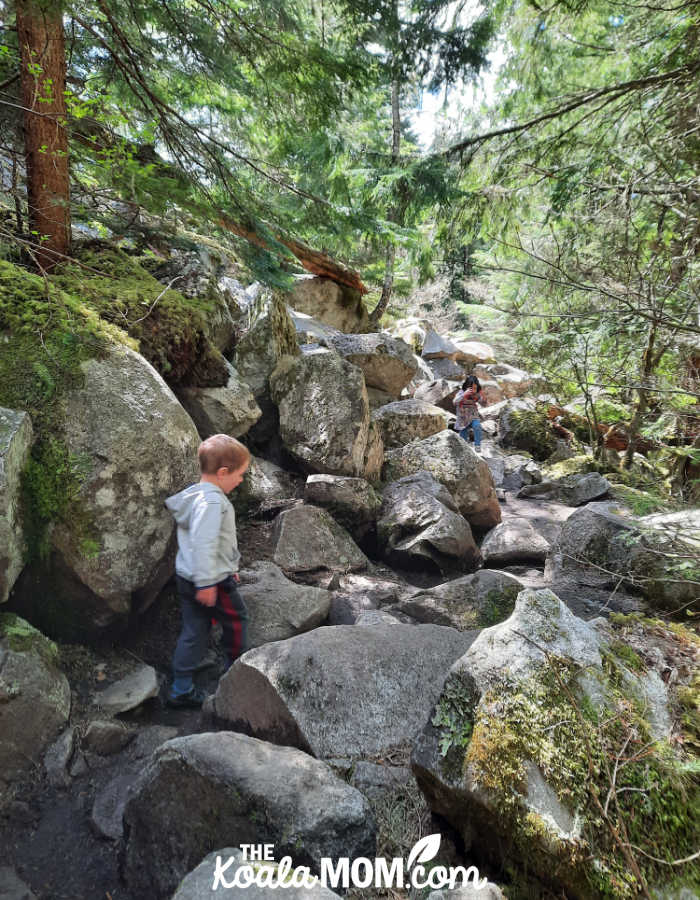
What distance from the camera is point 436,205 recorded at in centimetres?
739

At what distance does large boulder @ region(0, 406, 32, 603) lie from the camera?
2.77 meters

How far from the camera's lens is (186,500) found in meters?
3.46

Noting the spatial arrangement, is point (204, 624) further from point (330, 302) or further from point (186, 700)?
point (330, 302)

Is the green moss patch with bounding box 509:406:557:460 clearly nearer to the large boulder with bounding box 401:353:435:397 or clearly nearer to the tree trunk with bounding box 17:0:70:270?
the large boulder with bounding box 401:353:435:397

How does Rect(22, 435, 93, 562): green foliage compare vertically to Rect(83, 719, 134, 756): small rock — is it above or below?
above

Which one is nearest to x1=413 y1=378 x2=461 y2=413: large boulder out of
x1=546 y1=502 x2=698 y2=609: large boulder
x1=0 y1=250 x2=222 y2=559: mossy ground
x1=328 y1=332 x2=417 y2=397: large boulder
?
x1=328 y1=332 x2=417 y2=397: large boulder

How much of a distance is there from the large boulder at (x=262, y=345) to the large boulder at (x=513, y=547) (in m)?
3.73

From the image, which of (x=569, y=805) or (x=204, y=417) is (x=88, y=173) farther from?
(x=569, y=805)

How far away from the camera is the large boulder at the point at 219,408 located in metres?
5.16

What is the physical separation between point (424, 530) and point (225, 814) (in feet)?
14.0

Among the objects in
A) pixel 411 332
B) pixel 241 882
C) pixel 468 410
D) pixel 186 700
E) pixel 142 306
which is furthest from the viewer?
pixel 411 332

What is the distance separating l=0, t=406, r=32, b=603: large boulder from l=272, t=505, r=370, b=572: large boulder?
2.52 meters

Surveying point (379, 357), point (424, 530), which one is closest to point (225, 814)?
point (424, 530)

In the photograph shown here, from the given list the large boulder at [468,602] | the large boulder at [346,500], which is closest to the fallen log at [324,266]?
the large boulder at [346,500]
